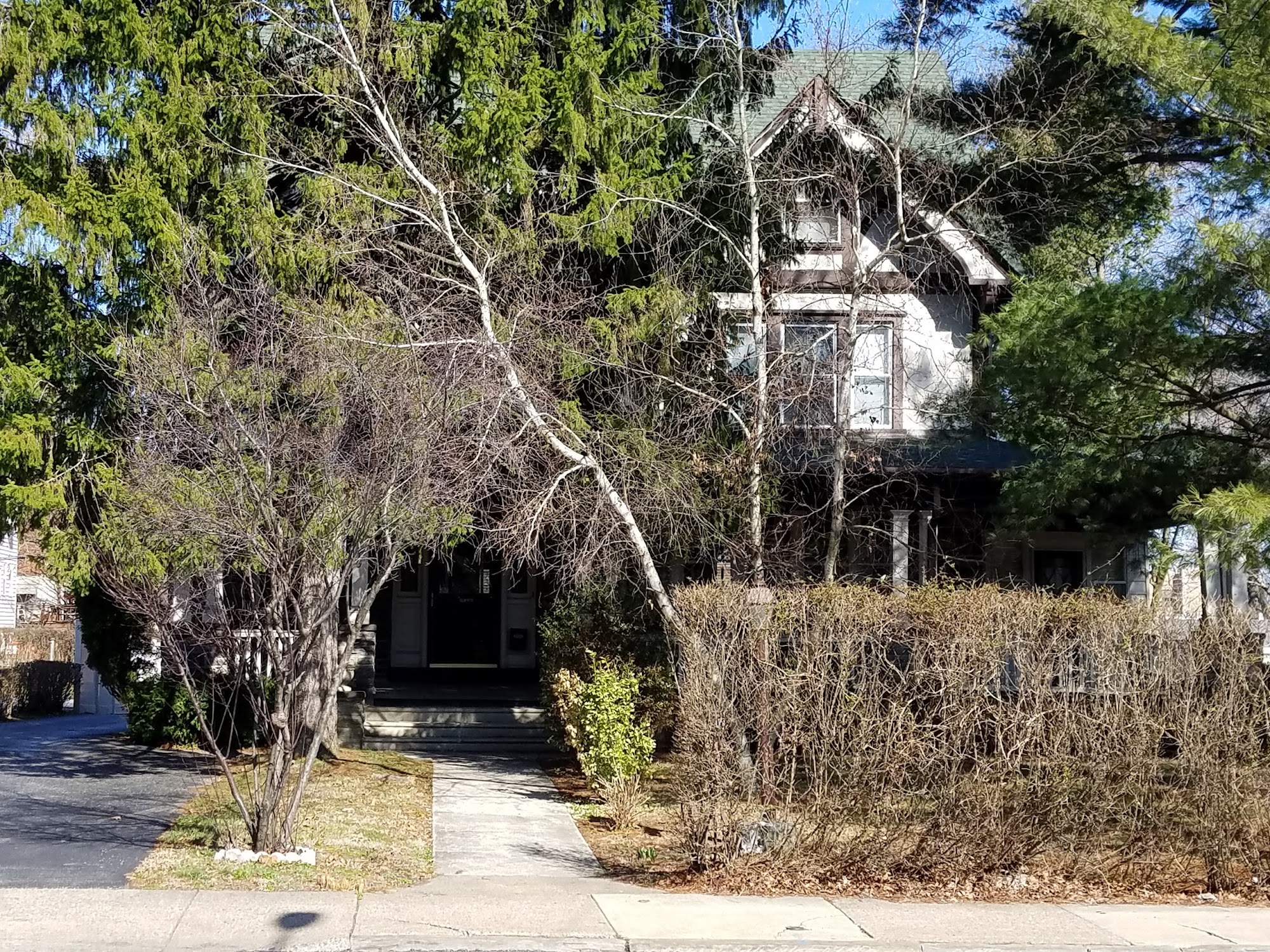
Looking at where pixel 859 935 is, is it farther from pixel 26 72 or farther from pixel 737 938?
pixel 26 72

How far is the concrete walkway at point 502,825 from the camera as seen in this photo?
385 inches

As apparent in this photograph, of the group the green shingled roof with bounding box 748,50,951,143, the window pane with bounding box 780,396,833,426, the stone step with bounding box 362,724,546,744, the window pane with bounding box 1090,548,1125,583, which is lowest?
the stone step with bounding box 362,724,546,744

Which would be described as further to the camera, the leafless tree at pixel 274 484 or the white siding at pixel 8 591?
the white siding at pixel 8 591

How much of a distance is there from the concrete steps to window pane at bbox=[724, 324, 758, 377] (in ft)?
17.0

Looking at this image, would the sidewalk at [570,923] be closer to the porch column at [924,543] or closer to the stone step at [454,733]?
the porch column at [924,543]

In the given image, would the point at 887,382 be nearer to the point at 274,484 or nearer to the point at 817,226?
the point at 817,226

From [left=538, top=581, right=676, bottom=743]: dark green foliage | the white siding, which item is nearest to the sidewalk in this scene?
[left=538, top=581, right=676, bottom=743]: dark green foliage

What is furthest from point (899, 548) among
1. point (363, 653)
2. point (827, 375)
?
point (363, 653)

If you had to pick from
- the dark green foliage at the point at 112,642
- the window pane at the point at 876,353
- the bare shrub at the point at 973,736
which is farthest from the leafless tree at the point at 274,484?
the window pane at the point at 876,353

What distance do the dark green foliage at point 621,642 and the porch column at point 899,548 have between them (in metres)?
3.02

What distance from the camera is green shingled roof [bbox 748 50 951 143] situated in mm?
13234

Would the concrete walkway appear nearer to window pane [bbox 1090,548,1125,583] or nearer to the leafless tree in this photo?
the leafless tree

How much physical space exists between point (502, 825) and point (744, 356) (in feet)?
18.5

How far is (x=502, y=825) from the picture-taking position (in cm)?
1140
